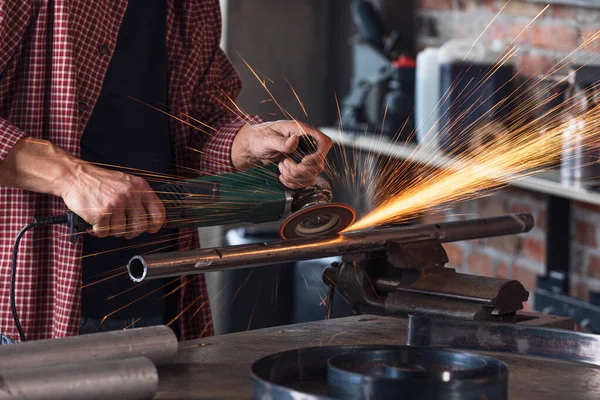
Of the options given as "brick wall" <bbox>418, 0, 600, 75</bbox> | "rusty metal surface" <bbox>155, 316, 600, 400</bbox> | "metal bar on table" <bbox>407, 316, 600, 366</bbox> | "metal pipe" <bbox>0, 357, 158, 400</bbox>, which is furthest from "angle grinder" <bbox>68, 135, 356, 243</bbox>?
"brick wall" <bbox>418, 0, 600, 75</bbox>

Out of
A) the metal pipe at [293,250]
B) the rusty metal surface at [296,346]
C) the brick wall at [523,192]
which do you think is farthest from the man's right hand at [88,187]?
the brick wall at [523,192]

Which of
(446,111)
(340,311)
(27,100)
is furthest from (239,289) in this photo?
(27,100)

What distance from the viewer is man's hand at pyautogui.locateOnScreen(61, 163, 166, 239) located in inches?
50.6

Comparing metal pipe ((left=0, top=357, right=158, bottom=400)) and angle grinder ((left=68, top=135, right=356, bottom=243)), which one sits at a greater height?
angle grinder ((left=68, top=135, right=356, bottom=243))

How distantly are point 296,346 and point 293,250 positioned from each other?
16 centimetres

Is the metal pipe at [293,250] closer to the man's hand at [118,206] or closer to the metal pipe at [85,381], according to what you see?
the man's hand at [118,206]

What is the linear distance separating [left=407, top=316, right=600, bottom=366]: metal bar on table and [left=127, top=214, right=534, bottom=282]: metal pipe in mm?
196

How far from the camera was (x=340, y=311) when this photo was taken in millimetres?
2285

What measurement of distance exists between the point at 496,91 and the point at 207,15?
3.02ft

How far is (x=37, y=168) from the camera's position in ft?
4.36

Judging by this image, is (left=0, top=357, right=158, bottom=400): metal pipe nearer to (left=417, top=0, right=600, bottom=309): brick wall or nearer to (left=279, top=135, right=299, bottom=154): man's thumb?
(left=279, top=135, right=299, bottom=154): man's thumb

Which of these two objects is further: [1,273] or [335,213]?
[1,273]

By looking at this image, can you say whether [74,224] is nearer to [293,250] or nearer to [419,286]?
[293,250]

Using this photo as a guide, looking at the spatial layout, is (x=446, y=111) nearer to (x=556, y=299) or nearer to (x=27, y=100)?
(x=556, y=299)
